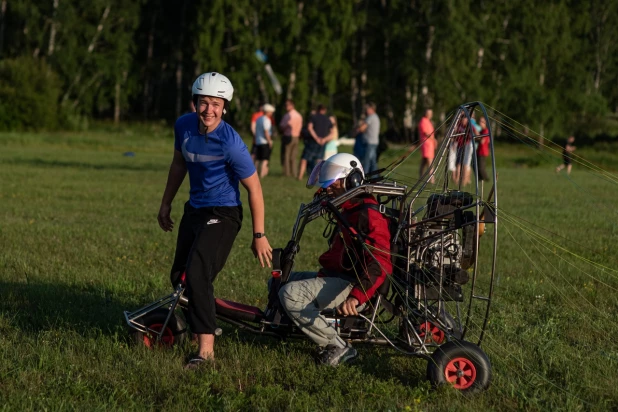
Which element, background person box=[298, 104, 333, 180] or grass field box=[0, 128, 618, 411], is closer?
grass field box=[0, 128, 618, 411]

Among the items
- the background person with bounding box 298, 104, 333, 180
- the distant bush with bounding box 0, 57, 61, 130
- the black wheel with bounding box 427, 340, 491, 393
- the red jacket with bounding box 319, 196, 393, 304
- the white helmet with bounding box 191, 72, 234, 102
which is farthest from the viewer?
the distant bush with bounding box 0, 57, 61, 130

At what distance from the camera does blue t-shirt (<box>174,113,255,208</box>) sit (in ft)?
20.9

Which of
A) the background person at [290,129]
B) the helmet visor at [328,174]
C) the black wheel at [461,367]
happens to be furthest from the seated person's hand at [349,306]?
the background person at [290,129]

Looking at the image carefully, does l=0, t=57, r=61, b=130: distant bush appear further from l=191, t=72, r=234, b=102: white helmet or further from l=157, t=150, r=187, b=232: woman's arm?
l=191, t=72, r=234, b=102: white helmet

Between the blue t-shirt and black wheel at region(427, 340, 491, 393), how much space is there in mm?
1803

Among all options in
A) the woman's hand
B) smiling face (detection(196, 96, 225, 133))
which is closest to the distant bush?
smiling face (detection(196, 96, 225, 133))

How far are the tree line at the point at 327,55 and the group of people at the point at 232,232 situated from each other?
4626 cm

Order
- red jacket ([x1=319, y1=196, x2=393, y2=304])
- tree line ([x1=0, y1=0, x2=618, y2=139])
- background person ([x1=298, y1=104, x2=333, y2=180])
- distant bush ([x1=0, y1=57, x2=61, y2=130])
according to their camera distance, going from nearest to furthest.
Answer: red jacket ([x1=319, y1=196, x2=393, y2=304]) → background person ([x1=298, y1=104, x2=333, y2=180]) → distant bush ([x1=0, y1=57, x2=61, y2=130]) → tree line ([x1=0, y1=0, x2=618, y2=139])

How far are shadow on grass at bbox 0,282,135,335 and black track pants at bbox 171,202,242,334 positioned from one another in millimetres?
1020

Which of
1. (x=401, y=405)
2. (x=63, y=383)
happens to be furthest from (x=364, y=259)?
(x=63, y=383)

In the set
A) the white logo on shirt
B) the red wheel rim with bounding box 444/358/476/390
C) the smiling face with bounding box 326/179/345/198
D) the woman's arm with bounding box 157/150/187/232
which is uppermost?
the white logo on shirt

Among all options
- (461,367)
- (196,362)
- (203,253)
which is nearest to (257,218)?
(203,253)

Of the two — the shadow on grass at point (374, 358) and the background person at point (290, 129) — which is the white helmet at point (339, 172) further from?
the background person at point (290, 129)

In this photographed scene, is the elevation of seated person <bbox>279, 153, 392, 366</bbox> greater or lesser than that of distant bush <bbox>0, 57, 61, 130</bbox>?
greater
